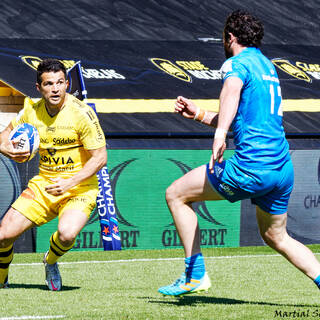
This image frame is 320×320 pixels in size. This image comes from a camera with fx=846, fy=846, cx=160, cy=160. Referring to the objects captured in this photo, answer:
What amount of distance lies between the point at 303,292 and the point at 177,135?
273 inches

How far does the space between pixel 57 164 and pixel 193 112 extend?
65.7 inches

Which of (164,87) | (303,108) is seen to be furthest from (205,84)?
(303,108)

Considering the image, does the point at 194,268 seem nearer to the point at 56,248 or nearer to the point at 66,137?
the point at 56,248

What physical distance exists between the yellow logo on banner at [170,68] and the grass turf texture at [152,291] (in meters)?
5.69

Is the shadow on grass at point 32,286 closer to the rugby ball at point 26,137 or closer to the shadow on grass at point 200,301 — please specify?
the shadow on grass at point 200,301

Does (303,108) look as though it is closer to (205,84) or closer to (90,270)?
(205,84)

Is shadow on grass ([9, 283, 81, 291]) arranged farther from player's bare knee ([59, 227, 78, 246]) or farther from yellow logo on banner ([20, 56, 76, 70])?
yellow logo on banner ([20, 56, 76, 70])

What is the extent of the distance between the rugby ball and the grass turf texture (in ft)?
4.14

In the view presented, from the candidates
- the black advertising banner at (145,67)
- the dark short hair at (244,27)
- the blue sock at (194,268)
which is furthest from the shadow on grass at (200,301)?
the black advertising banner at (145,67)

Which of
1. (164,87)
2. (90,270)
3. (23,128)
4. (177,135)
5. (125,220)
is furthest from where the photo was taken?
(164,87)

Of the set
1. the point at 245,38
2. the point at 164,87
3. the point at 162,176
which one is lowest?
the point at 162,176

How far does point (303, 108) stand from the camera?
637 inches

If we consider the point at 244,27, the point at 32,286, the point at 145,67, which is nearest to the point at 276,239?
the point at 244,27

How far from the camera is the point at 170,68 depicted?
16.7m
